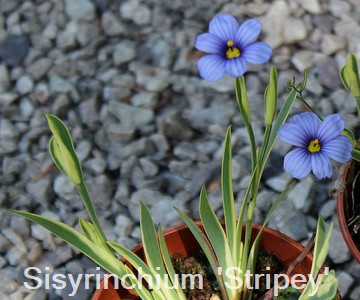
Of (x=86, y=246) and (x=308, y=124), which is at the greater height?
(x=308, y=124)

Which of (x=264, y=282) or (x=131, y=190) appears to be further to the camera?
(x=131, y=190)

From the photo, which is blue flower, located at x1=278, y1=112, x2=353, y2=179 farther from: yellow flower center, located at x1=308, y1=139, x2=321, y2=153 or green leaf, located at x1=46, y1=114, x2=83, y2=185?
green leaf, located at x1=46, y1=114, x2=83, y2=185

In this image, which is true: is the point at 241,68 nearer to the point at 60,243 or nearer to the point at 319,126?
the point at 319,126

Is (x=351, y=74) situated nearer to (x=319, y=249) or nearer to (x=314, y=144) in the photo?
(x=314, y=144)

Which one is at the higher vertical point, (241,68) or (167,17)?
(167,17)

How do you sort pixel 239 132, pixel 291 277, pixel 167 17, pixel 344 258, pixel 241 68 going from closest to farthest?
pixel 241 68
pixel 291 277
pixel 344 258
pixel 239 132
pixel 167 17

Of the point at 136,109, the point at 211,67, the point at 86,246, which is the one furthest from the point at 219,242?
the point at 136,109

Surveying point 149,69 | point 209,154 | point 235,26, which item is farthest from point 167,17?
point 235,26
